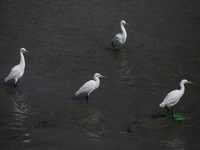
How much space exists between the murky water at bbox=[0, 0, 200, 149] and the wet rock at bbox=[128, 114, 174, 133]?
0.19 meters

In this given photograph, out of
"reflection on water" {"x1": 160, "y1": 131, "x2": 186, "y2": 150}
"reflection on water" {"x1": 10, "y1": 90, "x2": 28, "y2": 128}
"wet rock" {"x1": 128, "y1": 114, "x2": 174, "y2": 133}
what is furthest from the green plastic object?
"reflection on water" {"x1": 10, "y1": 90, "x2": 28, "y2": 128}

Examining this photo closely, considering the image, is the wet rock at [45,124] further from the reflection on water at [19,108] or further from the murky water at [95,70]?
the reflection on water at [19,108]

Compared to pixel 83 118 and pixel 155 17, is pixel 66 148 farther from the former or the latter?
pixel 155 17

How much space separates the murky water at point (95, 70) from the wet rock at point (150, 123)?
188mm

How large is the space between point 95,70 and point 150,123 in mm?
4753

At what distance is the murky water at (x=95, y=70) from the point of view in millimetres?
7758

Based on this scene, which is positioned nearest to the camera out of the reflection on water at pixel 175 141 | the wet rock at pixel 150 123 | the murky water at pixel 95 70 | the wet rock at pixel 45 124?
the reflection on water at pixel 175 141

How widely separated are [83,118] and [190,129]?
9.95 ft

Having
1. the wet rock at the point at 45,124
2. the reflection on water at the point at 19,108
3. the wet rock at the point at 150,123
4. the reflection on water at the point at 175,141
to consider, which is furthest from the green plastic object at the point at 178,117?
the reflection on water at the point at 19,108

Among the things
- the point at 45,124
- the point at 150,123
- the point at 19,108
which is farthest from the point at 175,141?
the point at 19,108

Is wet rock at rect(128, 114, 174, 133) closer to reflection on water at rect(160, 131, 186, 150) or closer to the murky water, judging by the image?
the murky water

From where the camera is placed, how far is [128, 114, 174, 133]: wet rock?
7.99 meters

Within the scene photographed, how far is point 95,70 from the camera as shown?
489 inches

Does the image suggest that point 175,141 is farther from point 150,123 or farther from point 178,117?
point 178,117
